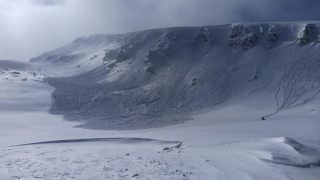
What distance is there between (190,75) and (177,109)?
33.7 ft

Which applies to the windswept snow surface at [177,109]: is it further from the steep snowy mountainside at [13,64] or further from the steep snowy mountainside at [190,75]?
the steep snowy mountainside at [13,64]

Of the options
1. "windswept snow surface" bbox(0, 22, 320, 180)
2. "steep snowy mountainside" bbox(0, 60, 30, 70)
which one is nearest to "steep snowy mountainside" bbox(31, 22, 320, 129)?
"windswept snow surface" bbox(0, 22, 320, 180)

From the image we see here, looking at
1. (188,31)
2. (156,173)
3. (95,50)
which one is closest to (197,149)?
(156,173)

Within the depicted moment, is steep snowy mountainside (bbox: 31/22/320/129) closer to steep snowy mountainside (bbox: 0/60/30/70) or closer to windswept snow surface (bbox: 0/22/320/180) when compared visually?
windswept snow surface (bbox: 0/22/320/180)

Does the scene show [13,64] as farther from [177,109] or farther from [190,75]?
[177,109]

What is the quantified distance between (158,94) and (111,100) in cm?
661

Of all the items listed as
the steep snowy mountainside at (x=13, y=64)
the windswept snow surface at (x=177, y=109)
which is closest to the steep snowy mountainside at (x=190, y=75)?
the windswept snow surface at (x=177, y=109)

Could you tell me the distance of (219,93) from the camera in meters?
52.5

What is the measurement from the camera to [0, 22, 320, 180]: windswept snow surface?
17.5 m

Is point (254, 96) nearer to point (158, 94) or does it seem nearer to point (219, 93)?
point (219, 93)

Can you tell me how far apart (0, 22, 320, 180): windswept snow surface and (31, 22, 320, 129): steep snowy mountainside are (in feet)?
0.53

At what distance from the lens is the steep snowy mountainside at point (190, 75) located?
46.7 meters

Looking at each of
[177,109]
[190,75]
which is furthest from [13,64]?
[177,109]

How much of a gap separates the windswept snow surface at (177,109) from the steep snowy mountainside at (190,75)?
16 cm
